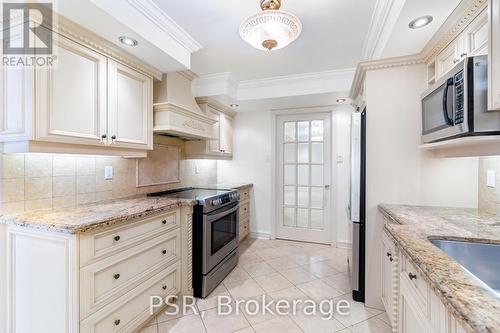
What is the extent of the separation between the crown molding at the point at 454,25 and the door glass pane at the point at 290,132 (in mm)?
2207

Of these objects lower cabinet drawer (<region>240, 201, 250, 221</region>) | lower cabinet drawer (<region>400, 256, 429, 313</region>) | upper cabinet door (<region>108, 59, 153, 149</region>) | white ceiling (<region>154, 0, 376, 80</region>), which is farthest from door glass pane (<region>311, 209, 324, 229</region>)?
upper cabinet door (<region>108, 59, 153, 149</region>)

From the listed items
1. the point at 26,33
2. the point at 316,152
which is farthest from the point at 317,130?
the point at 26,33

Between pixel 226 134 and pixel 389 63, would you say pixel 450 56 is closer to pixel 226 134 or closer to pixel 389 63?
pixel 389 63

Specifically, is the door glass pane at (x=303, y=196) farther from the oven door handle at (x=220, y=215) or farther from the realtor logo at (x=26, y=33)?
the realtor logo at (x=26, y=33)

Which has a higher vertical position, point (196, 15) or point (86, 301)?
point (196, 15)

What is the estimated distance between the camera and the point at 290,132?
406cm

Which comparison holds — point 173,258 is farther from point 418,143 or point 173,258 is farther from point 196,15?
point 418,143

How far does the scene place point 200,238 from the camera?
229 cm

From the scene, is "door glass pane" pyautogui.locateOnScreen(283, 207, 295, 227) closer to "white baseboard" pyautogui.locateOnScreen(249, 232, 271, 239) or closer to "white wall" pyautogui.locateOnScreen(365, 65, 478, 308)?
"white baseboard" pyautogui.locateOnScreen(249, 232, 271, 239)

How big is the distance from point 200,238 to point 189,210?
0.93ft

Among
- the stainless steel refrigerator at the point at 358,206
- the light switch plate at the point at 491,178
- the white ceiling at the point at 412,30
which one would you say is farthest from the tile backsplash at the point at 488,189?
the white ceiling at the point at 412,30

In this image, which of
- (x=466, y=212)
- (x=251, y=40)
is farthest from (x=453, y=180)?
(x=251, y=40)

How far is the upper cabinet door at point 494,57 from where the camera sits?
3.70 ft

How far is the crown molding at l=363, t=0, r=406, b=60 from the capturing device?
1566 mm
